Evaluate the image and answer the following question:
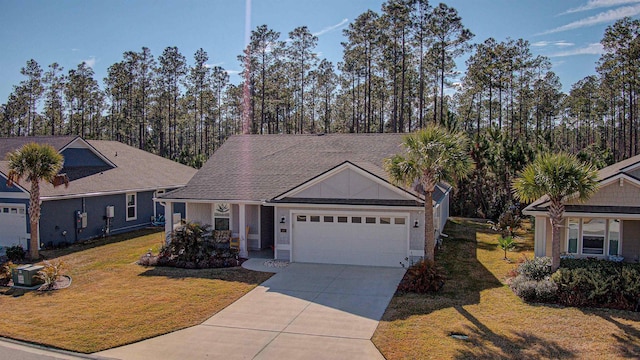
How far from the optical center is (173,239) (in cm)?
1716

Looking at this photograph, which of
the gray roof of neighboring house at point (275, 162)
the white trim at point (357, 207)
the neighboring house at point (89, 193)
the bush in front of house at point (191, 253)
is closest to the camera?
the white trim at point (357, 207)

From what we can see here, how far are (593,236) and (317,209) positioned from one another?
931 centimetres

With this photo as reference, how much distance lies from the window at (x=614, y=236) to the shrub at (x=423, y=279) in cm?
592

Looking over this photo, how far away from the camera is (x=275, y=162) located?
21.6m

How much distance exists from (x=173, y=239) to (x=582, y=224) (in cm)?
1438

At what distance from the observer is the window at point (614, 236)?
14734 millimetres

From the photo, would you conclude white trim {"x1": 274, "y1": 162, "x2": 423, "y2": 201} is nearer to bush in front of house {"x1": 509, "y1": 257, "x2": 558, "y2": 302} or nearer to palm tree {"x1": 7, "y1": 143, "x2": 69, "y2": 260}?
bush in front of house {"x1": 509, "y1": 257, "x2": 558, "y2": 302}

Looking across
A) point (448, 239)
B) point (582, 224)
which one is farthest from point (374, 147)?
point (582, 224)

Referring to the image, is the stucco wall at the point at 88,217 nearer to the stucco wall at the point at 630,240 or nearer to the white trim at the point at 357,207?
the white trim at the point at 357,207

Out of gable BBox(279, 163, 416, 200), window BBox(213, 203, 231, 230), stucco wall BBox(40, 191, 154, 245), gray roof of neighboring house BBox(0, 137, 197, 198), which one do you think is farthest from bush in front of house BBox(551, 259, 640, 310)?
stucco wall BBox(40, 191, 154, 245)

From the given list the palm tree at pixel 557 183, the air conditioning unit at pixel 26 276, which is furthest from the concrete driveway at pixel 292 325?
the air conditioning unit at pixel 26 276

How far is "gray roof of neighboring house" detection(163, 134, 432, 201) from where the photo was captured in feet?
61.3

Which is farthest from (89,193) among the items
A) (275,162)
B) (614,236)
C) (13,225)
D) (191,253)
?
(614,236)

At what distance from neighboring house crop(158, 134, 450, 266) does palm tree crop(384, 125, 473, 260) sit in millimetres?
1897
